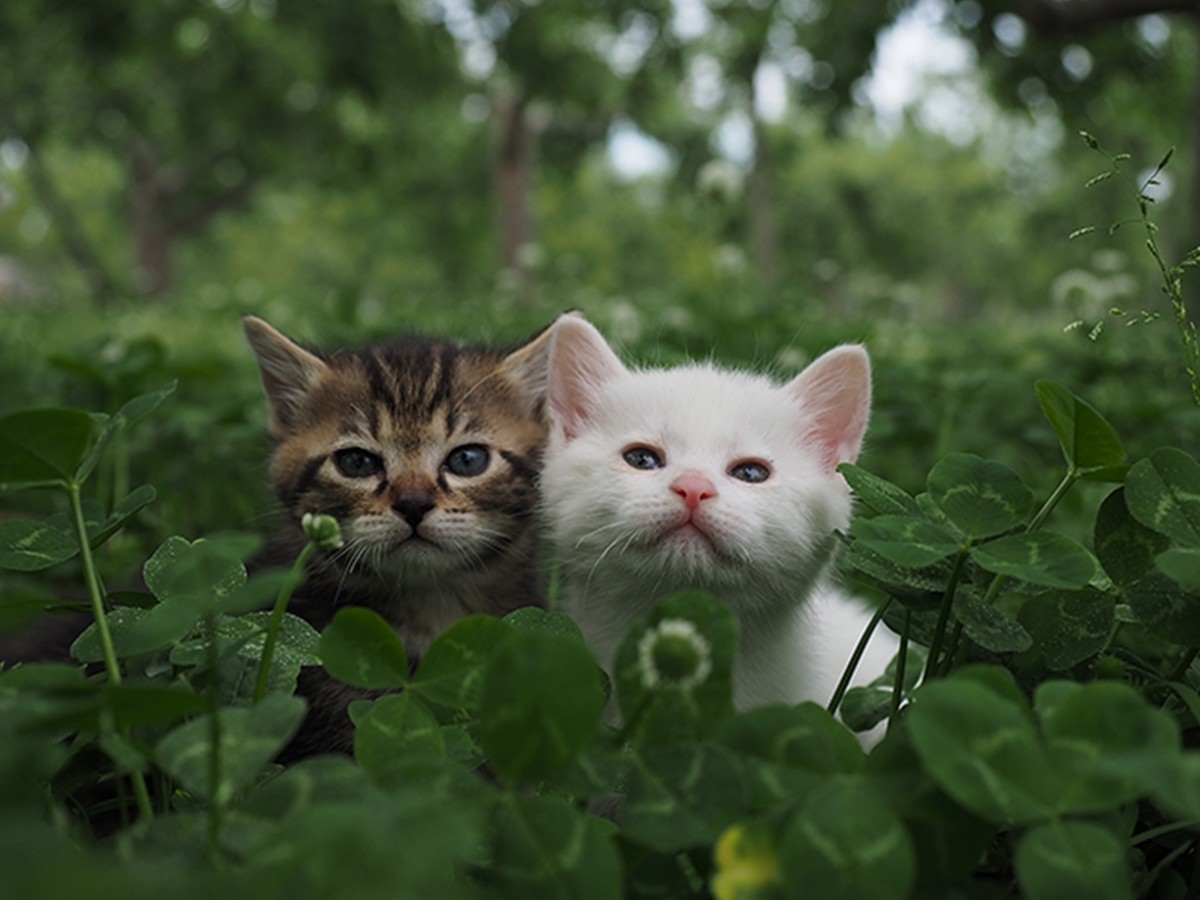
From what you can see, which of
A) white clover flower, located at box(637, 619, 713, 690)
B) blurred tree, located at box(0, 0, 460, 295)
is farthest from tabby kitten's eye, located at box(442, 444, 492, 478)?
blurred tree, located at box(0, 0, 460, 295)

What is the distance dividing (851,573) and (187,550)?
4.65ft

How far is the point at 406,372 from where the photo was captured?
260 cm

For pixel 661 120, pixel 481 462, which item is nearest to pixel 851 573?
pixel 481 462

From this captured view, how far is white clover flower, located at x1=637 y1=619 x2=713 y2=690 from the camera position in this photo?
1.00 meters

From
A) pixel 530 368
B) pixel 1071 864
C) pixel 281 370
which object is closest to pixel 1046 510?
pixel 1071 864

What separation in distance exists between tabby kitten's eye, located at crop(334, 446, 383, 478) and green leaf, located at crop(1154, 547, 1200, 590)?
1.68m

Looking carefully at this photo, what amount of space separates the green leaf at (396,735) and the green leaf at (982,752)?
488 mm

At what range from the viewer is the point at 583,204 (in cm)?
4066

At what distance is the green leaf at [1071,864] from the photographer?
33.6 inches

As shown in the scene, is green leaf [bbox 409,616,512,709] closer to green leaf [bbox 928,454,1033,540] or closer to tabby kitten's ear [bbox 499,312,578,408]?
green leaf [bbox 928,454,1033,540]

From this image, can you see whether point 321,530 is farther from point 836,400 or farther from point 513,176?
point 513,176

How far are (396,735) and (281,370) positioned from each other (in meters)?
1.79

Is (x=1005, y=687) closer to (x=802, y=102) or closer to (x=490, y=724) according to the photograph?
(x=490, y=724)

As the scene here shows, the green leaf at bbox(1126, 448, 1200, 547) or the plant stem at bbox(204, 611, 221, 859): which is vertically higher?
the green leaf at bbox(1126, 448, 1200, 547)
